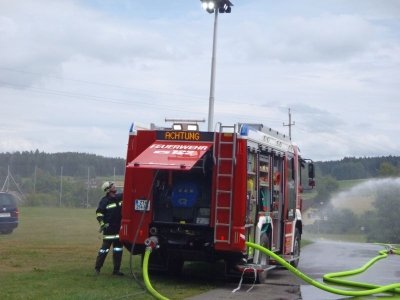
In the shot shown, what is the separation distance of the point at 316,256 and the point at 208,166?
860cm

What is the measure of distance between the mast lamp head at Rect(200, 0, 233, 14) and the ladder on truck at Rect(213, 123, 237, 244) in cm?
1300

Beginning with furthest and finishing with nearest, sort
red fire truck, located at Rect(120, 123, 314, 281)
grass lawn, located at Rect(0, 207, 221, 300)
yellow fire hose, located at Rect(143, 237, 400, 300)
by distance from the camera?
red fire truck, located at Rect(120, 123, 314, 281) → yellow fire hose, located at Rect(143, 237, 400, 300) → grass lawn, located at Rect(0, 207, 221, 300)

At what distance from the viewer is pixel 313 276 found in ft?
45.5

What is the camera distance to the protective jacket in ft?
40.1

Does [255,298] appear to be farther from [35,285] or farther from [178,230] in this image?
[35,285]

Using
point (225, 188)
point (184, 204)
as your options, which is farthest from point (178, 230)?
point (225, 188)

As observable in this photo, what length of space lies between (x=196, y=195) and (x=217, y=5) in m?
13.3

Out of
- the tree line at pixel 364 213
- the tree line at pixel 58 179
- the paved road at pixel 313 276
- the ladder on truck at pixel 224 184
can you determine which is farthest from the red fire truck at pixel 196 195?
the tree line at pixel 58 179

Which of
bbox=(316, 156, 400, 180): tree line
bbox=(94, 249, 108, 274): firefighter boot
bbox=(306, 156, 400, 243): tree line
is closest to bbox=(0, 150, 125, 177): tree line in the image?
bbox=(306, 156, 400, 243): tree line

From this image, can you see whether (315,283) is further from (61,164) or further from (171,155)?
(61,164)

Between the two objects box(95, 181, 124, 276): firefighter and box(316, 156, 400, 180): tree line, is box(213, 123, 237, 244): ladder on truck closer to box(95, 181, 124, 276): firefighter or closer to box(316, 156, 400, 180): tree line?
box(95, 181, 124, 276): firefighter

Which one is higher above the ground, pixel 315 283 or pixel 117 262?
pixel 117 262

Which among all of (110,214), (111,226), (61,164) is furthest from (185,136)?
(61,164)

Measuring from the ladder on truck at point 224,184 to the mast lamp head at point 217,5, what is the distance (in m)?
13.0
